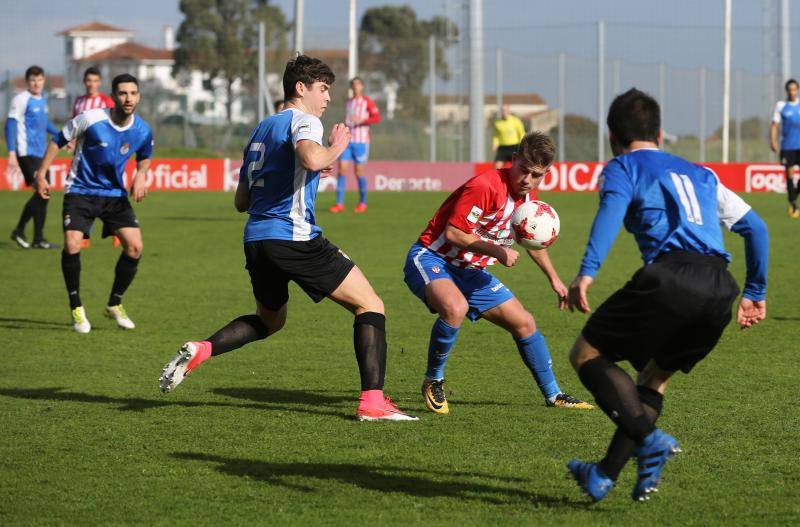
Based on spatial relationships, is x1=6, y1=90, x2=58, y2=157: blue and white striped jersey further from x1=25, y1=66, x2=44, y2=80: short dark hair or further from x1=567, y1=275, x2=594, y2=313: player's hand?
x1=567, y1=275, x2=594, y2=313: player's hand

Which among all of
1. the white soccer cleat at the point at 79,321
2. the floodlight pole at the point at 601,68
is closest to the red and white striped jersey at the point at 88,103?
the white soccer cleat at the point at 79,321

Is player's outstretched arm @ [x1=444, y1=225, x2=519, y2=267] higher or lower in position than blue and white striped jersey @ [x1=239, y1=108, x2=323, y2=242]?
lower

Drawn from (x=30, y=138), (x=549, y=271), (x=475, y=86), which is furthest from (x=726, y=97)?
(x=549, y=271)

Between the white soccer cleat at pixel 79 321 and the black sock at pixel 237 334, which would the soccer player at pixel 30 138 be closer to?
the white soccer cleat at pixel 79 321

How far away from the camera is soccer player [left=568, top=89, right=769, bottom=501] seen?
4.30 m

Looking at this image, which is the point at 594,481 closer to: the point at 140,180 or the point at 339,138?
the point at 339,138

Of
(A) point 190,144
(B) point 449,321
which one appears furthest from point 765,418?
(A) point 190,144

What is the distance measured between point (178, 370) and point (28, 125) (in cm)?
1048

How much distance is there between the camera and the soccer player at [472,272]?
6.18 metres

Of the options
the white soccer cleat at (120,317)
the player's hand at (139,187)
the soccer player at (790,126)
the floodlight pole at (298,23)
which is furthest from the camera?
the floodlight pole at (298,23)

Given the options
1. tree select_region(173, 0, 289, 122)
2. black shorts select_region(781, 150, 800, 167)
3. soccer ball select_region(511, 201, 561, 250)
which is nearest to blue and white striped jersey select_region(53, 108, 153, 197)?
soccer ball select_region(511, 201, 561, 250)

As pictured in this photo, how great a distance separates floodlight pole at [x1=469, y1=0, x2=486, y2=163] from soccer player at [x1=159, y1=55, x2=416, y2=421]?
24.5 meters

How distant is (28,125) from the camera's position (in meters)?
15.5

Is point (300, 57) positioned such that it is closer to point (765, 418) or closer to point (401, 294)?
point (765, 418)
